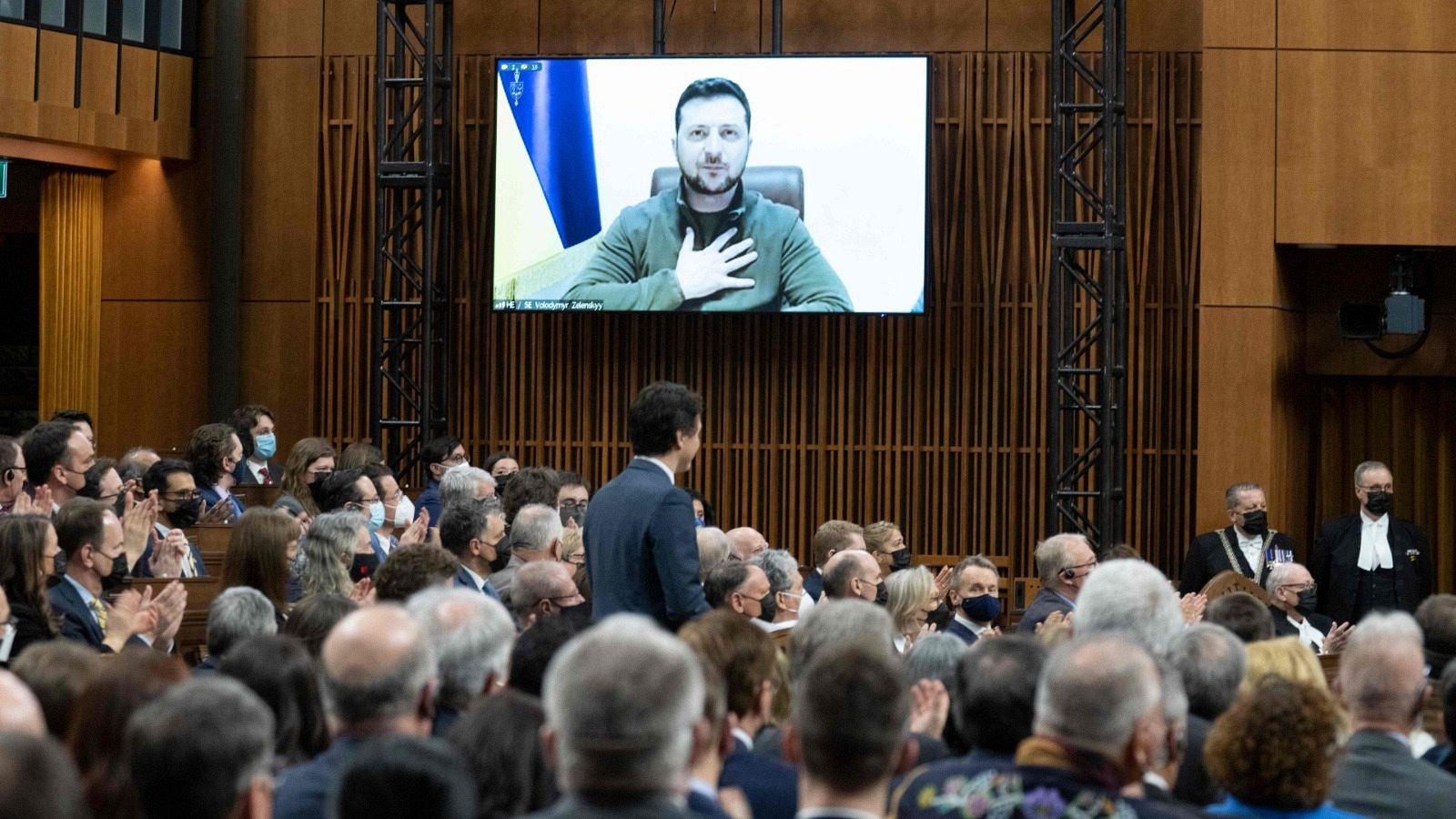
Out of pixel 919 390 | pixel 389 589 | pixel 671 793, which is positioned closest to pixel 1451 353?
pixel 919 390

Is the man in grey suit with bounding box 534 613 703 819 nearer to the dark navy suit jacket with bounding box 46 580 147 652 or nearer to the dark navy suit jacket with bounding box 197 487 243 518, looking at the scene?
the dark navy suit jacket with bounding box 46 580 147 652

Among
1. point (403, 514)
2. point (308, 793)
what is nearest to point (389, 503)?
point (403, 514)

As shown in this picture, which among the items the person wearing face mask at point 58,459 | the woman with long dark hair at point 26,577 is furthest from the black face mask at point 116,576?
the person wearing face mask at point 58,459

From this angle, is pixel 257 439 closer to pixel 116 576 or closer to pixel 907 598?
pixel 116 576

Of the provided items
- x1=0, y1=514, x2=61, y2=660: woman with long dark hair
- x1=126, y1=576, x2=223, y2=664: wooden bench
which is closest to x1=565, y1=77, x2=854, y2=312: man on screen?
x1=126, y1=576, x2=223, y2=664: wooden bench

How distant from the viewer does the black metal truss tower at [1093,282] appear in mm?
10703

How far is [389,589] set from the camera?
16.8 feet

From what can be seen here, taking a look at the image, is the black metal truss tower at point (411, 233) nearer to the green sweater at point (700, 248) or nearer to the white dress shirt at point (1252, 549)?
the green sweater at point (700, 248)

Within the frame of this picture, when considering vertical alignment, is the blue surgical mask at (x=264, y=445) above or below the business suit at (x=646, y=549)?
above

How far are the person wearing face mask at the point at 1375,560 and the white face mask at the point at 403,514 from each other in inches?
187

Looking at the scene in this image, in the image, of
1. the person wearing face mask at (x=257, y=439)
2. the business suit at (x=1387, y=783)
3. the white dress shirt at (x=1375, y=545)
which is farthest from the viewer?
the white dress shirt at (x=1375, y=545)

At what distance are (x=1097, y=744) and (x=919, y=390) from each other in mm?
8871

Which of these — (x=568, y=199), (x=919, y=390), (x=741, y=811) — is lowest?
(x=741, y=811)

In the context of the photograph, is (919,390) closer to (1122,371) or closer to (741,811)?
(1122,371)
